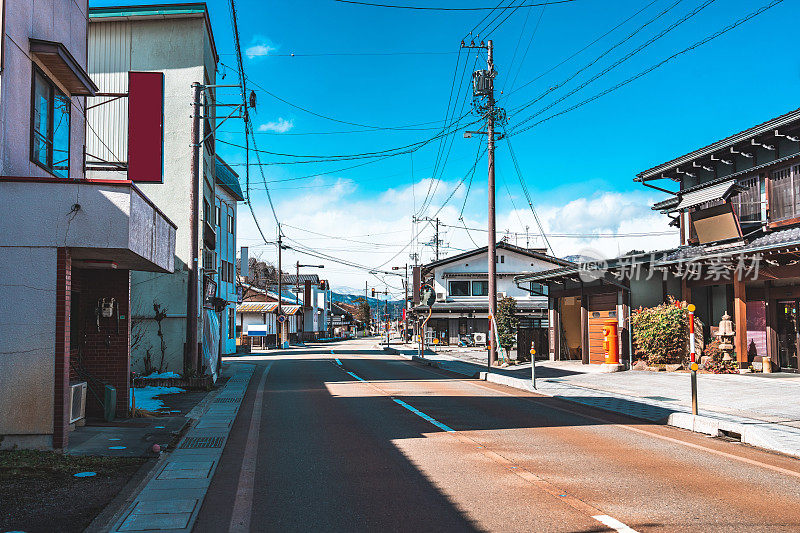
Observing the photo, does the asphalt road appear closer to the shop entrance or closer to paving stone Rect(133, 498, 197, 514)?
paving stone Rect(133, 498, 197, 514)

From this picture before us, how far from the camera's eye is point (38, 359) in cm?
828

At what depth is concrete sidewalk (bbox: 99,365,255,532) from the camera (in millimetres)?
5535

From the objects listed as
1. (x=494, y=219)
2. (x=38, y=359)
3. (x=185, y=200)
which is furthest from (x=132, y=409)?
(x=494, y=219)

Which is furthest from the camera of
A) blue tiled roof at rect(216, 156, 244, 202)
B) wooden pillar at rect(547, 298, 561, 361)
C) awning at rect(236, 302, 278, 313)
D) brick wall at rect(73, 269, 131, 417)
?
awning at rect(236, 302, 278, 313)

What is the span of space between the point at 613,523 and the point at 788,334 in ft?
57.9

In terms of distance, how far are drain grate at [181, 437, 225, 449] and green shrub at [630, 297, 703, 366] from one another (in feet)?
53.8

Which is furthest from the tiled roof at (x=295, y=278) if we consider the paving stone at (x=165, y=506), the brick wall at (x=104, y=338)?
the paving stone at (x=165, y=506)

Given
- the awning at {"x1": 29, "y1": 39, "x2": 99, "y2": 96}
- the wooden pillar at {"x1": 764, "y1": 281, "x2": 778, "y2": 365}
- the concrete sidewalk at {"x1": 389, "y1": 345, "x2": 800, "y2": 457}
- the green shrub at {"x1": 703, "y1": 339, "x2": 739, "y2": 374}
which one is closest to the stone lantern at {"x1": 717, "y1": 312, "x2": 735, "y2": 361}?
the green shrub at {"x1": 703, "y1": 339, "x2": 739, "y2": 374}

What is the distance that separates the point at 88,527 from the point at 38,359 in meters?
3.66

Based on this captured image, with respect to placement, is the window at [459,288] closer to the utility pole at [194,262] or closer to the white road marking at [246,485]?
the utility pole at [194,262]

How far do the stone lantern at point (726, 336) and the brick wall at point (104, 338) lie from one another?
17083 millimetres

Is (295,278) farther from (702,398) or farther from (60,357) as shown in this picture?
(60,357)

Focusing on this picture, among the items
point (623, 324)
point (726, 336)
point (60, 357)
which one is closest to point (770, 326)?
point (726, 336)

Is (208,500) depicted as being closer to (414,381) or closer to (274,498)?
(274,498)
